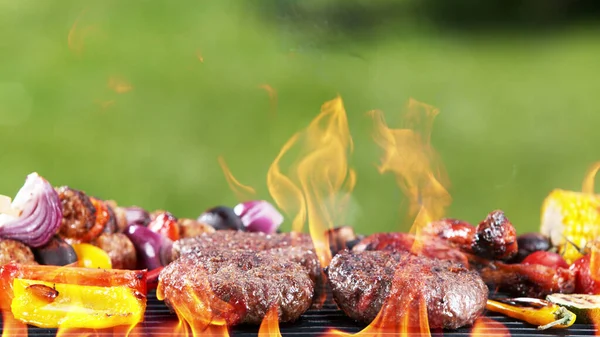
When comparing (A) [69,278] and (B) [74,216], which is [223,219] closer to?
(B) [74,216]

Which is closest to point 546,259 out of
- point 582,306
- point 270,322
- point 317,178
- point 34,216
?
point 582,306

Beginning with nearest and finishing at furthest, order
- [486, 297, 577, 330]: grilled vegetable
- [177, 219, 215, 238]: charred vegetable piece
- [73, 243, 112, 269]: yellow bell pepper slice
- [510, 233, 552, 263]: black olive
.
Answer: [486, 297, 577, 330]: grilled vegetable < [73, 243, 112, 269]: yellow bell pepper slice < [510, 233, 552, 263]: black olive < [177, 219, 215, 238]: charred vegetable piece

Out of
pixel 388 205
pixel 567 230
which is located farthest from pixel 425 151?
pixel 388 205

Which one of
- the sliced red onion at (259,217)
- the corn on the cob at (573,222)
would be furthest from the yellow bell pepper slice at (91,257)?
the corn on the cob at (573,222)

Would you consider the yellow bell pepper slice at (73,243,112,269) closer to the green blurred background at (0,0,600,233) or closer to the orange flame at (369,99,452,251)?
the orange flame at (369,99,452,251)

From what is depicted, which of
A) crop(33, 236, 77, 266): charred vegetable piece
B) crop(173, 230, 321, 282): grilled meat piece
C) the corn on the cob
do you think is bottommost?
crop(33, 236, 77, 266): charred vegetable piece

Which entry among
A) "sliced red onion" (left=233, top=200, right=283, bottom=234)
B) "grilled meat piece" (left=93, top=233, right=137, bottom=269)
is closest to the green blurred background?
"sliced red onion" (left=233, top=200, right=283, bottom=234)

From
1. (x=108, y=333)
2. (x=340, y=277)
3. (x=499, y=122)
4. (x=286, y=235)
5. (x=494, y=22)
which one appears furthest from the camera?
(x=494, y=22)

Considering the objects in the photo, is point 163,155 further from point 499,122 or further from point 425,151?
point 425,151
